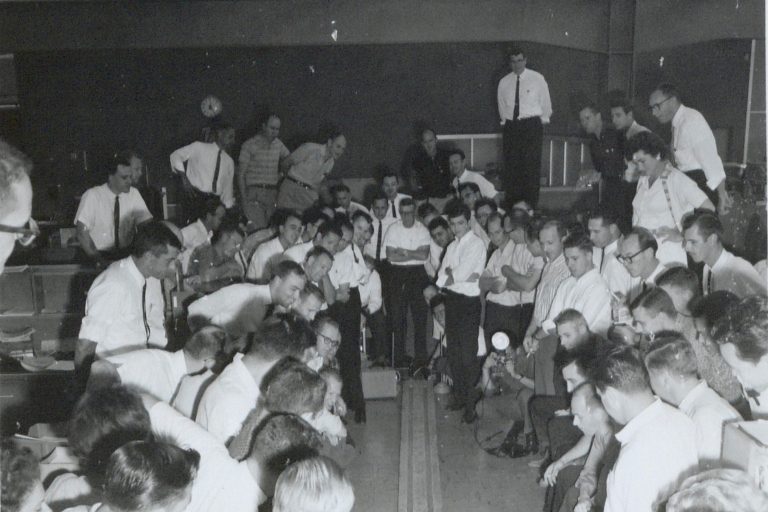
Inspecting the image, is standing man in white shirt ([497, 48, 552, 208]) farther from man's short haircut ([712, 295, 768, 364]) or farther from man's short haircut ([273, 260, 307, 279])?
man's short haircut ([712, 295, 768, 364])

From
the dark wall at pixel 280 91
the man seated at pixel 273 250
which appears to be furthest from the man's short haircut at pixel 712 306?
the dark wall at pixel 280 91

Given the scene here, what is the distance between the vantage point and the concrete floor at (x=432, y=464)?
4891 mm

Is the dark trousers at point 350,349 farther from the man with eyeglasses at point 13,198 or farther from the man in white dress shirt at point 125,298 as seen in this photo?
the man with eyeglasses at point 13,198

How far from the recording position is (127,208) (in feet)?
21.7

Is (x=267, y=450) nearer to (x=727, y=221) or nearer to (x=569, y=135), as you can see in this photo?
(x=727, y=221)

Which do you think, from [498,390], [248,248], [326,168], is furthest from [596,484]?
[326,168]

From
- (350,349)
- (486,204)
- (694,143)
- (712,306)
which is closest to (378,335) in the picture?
(350,349)

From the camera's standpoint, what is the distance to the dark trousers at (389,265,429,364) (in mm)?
7215

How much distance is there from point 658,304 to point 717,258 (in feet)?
2.85

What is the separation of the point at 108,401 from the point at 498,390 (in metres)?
3.87

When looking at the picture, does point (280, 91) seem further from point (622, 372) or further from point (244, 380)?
point (622, 372)

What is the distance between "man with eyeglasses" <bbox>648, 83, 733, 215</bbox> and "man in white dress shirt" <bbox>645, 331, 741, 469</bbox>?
3.04m

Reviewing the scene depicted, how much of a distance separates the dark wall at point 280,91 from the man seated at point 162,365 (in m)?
6.84

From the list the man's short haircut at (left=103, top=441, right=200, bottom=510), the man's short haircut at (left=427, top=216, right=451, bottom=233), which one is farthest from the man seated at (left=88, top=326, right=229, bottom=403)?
the man's short haircut at (left=427, top=216, right=451, bottom=233)
